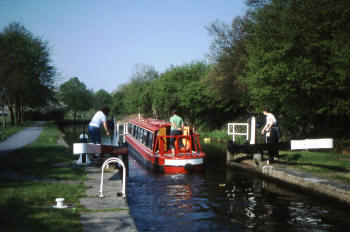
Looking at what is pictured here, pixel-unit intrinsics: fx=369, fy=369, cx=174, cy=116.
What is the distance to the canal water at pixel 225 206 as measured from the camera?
721 cm

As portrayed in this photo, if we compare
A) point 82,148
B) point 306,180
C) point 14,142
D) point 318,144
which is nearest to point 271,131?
point 318,144

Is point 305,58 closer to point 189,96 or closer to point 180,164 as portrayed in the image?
point 180,164

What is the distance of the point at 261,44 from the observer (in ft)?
66.5

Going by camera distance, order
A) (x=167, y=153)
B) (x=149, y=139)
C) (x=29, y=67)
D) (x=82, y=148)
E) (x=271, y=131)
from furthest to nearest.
Result: (x=29, y=67) < (x=149, y=139) < (x=167, y=153) < (x=271, y=131) < (x=82, y=148)

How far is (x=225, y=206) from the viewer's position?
873 centimetres

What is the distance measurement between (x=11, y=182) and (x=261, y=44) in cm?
1559

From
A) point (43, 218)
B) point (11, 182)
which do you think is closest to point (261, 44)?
point (11, 182)

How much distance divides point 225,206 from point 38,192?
165 inches

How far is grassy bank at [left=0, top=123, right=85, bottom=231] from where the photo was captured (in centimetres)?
536

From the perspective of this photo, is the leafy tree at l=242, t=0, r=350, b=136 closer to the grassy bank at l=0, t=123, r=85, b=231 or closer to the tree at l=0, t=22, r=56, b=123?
the grassy bank at l=0, t=123, r=85, b=231

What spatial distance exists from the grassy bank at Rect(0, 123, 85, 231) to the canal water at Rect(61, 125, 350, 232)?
1.51 metres

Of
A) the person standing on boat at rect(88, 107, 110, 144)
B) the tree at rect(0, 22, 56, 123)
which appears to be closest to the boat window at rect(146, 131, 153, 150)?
the person standing on boat at rect(88, 107, 110, 144)

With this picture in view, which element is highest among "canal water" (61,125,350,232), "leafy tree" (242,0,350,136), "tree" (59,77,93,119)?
"tree" (59,77,93,119)

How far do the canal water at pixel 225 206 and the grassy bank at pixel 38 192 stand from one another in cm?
151
